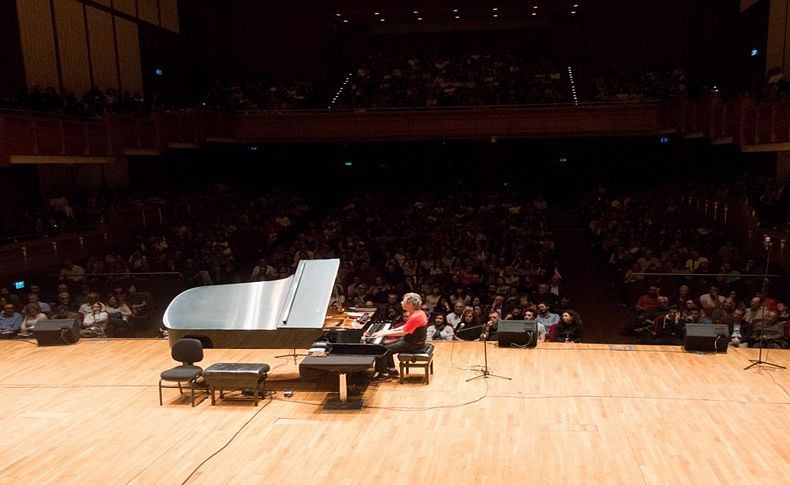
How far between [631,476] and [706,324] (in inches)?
146

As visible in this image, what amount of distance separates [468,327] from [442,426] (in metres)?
2.96

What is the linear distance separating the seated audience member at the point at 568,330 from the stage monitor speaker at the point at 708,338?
1336 millimetres

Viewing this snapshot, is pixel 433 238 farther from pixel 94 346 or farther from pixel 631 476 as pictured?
pixel 631 476

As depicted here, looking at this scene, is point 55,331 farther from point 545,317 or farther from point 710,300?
point 710,300

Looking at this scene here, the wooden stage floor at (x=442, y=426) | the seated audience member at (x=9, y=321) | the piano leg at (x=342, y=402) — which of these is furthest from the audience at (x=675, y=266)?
the seated audience member at (x=9, y=321)

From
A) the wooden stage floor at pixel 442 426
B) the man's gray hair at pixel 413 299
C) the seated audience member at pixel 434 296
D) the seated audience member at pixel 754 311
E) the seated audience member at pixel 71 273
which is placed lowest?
the wooden stage floor at pixel 442 426

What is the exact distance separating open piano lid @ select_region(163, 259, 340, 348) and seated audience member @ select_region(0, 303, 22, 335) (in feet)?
12.9

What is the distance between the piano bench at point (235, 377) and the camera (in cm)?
692

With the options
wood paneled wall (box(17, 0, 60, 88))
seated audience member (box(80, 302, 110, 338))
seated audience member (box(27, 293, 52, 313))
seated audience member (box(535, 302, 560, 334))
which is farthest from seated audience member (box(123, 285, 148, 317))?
wood paneled wall (box(17, 0, 60, 88))

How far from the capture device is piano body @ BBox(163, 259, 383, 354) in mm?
7043

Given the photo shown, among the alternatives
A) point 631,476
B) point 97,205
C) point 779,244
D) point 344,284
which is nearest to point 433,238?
point 344,284

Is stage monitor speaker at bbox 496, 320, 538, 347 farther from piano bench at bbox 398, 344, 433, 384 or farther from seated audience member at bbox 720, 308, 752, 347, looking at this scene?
seated audience member at bbox 720, 308, 752, 347

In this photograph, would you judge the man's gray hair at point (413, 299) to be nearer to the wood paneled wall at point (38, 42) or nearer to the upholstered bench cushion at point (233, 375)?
the upholstered bench cushion at point (233, 375)

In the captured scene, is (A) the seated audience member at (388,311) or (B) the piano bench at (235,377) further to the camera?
(A) the seated audience member at (388,311)
